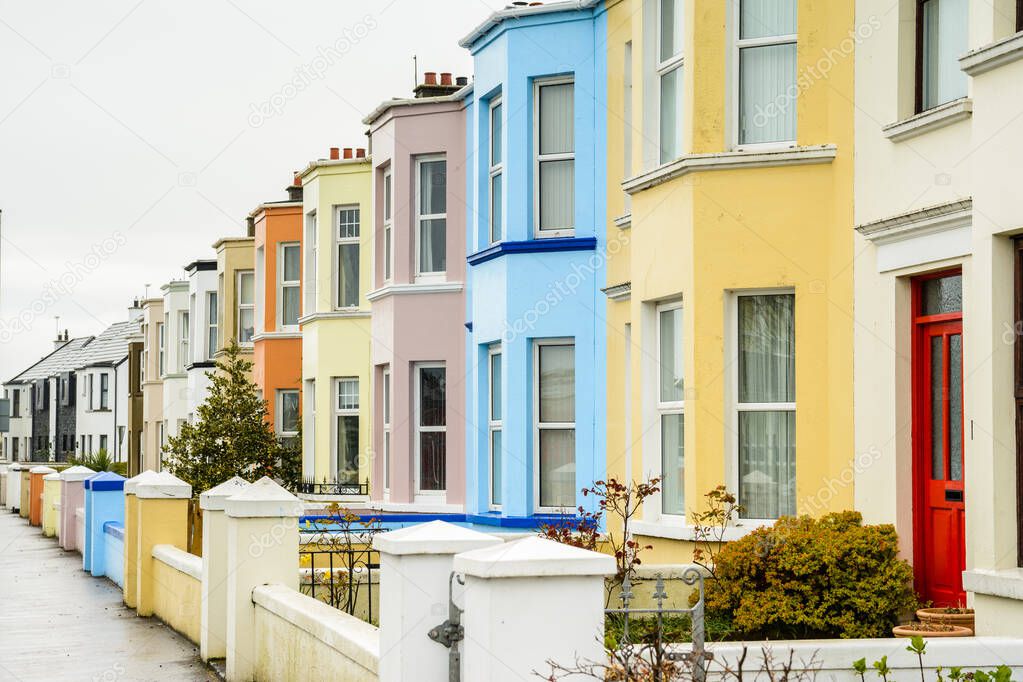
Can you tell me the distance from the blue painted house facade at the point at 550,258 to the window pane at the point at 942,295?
237 inches

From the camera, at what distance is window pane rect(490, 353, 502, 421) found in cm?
1862

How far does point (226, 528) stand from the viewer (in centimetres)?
1295

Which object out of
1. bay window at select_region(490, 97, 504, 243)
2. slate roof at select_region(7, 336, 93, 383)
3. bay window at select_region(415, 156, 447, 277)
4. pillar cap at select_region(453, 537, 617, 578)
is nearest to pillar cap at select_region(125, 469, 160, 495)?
bay window at select_region(490, 97, 504, 243)

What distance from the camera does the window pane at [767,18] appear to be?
12789mm

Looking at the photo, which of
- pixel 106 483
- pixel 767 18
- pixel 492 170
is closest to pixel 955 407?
pixel 767 18

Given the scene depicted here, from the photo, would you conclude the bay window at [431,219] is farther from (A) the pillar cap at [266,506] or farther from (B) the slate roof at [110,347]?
(B) the slate roof at [110,347]

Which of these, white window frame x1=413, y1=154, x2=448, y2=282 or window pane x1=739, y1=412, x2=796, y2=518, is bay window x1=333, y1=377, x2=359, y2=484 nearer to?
white window frame x1=413, y1=154, x2=448, y2=282

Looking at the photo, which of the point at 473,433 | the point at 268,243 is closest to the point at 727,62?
the point at 473,433

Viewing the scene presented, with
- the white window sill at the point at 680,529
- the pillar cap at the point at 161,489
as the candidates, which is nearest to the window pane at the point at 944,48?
the white window sill at the point at 680,529

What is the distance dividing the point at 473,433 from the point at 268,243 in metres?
13.0

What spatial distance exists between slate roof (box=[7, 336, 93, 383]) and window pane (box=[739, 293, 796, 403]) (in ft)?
259

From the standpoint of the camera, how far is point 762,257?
12.5 metres

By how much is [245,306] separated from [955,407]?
88.5ft

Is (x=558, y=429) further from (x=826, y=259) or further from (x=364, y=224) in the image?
(x=364, y=224)
